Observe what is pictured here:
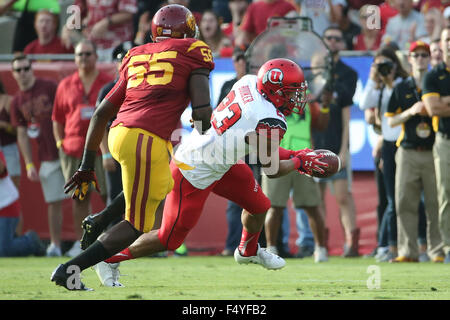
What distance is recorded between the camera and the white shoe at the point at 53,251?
35.1 ft

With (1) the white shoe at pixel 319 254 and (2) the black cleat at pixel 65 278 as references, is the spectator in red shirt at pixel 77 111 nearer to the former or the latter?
(1) the white shoe at pixel 319 254

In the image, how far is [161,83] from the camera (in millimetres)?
6047

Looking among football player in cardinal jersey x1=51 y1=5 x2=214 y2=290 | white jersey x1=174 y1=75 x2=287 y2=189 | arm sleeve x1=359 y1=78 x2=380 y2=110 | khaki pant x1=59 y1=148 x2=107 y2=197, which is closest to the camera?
football player in cardinal jersey x1=51 y1=5 x2=214 y2=290

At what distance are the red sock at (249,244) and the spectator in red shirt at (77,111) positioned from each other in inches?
139

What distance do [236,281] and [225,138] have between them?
1.38 m

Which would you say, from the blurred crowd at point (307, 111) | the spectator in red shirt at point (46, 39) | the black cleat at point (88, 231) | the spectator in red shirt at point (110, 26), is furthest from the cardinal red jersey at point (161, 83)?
the spectator in red shirt at point (46, 39)

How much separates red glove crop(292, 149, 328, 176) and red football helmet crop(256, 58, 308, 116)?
409 mm

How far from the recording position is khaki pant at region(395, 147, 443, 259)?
9.41 metres

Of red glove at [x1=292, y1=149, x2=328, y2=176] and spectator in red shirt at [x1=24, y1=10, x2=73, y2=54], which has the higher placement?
spectator in red shirt at [x1=24, y1=10, x2=73, y2=54]

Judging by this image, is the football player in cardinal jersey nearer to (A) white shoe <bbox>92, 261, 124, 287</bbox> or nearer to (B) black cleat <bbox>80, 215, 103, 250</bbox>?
(B) black cleat <bbox>80, 215, 103, 250</bbox>

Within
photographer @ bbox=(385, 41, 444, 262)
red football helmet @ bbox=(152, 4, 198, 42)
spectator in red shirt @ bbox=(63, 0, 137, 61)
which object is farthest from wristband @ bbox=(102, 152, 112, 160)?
red football helmet @ bbox=(152, 4, 198, 42)

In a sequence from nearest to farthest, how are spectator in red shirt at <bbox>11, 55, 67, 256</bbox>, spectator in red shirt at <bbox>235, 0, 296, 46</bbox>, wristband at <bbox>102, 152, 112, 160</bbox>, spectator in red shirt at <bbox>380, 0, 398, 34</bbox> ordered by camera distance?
wristband at <bbox>102, 152, 112, 160</bbox> < spectator in red shirt at <bbox>11, 55, 67, 256</bbox> < spectator in red shirt at <bbox>235, 0, 296, 46</bbox> < spectator in red shirt at <bbox>380, 0, 398, 34</bbox>
